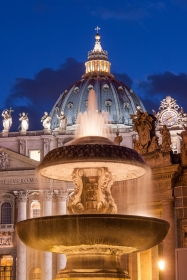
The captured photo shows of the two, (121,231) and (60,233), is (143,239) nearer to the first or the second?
(121,231)

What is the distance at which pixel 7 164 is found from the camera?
71.6 meters

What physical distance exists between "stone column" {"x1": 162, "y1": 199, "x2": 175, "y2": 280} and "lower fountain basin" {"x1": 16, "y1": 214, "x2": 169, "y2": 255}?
8176 millimetres

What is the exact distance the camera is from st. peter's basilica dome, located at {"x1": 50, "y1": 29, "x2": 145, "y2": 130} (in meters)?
106

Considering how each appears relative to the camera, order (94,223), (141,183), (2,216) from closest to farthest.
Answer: (94,223) < (141,183) < (2,216)

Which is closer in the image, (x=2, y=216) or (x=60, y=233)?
(x=60, y=233)

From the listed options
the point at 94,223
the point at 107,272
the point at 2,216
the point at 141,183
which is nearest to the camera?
the point at 94,223

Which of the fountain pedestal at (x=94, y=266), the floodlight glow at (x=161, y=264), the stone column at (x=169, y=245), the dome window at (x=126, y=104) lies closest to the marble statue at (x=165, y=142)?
the stone column at (x=169, y=245)

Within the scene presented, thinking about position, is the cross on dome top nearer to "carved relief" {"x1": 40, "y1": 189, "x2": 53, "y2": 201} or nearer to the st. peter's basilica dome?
the st. peter's basilica dome

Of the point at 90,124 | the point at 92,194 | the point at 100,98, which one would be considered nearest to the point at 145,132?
the point at 90,124

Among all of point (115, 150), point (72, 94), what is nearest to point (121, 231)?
point (115, 150)

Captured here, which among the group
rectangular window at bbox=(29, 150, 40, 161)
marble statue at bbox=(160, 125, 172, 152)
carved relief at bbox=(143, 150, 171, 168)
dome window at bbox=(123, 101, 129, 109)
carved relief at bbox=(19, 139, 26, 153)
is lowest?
carved relief at bbox=(143, 150, 171, 168)

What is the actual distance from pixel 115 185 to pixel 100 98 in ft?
273

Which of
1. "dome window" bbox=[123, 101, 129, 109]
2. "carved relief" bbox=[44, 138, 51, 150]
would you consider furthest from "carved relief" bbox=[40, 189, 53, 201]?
"dome window" bbox=[123, 101, 129, 109]

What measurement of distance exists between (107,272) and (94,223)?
167 cm
